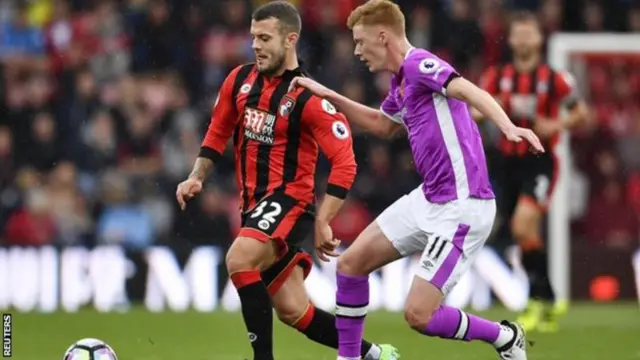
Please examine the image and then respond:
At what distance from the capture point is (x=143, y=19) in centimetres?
1894

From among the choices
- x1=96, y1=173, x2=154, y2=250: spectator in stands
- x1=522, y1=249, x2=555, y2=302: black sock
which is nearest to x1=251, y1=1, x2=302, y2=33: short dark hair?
x1=522, y1=249, x2=555, y2=302: black sock

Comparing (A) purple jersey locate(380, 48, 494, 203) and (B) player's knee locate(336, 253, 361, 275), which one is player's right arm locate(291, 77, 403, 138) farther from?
(B) player's knee locate(336, 253, 361, 275)

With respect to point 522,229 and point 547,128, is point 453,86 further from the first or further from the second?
point 522,229

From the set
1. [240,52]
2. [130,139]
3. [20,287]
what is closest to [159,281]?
[20,287]

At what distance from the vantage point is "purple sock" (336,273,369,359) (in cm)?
867

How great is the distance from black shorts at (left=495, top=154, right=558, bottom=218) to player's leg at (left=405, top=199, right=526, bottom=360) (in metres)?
4.36

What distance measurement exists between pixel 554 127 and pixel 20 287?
6.13 m

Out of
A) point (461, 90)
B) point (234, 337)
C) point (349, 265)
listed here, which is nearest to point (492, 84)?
point (234, 337)

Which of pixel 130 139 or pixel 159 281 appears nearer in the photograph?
pixel 159 281

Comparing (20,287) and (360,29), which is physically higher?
(360,29)

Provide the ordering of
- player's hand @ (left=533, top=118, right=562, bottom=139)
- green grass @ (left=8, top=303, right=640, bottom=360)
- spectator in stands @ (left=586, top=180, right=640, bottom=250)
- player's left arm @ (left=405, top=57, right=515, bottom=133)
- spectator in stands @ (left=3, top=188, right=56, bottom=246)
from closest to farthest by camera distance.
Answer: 1. player's left arm @ (left=405, top=57, right=515, bottom=133)
2. green grass @ (left=8, top=303, right=640, bottom=360)
3. player's hand @ (left=533, top=118, right=562, bottom=139)
4. spectator in stands @ (left=3, top=188, right=56, bottom=246)
5. spectator in stands @ (left=586, top=180, right=640, bottom=250)

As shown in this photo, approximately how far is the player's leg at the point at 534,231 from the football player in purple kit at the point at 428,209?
4068mm

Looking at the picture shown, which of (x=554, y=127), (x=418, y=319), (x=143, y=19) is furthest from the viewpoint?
(x=143, y=19)

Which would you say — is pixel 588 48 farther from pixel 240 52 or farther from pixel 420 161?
pixel 420 161
